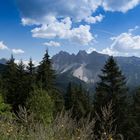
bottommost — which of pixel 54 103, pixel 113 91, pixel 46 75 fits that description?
pixel 54 103

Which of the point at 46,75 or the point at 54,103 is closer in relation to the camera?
the point at 54,103

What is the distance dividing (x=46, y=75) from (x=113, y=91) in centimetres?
1185

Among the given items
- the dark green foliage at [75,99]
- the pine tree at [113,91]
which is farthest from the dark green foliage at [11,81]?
the dark green foliage at [75,99]

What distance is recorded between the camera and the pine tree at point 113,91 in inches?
1398

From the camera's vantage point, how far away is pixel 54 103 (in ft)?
139

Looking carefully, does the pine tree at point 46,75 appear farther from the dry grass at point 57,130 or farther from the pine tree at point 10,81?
the dry grass at point 57,130

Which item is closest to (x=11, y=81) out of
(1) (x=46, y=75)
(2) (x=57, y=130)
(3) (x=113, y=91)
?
(1) (x=46, y=75)

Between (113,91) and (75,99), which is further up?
(113,91)

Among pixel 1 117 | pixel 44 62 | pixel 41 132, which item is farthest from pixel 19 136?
pixel 44 62

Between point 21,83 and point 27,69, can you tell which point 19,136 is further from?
point 27,69

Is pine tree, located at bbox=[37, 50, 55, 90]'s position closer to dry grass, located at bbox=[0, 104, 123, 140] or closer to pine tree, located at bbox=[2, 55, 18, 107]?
pine tree, located at bbox=[2, 55, 18, 107]

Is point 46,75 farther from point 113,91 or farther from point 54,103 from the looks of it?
point 113,91

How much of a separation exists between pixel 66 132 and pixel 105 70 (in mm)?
33259

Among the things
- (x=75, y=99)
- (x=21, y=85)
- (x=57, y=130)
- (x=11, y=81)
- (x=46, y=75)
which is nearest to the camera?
(x=57, y=130)
